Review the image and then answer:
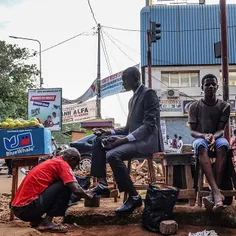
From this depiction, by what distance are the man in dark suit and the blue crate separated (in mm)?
951

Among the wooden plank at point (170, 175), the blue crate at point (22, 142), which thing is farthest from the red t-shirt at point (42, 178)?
the wooden plank at point (170, 175)

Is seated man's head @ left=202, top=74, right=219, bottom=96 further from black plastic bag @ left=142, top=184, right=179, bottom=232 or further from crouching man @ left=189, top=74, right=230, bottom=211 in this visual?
black plastic bag @ left=142, top=184, right=179, bottom=232

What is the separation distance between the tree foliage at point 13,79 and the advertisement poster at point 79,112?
3181 mm

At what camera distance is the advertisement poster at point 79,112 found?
73.7ft

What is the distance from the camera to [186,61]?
72.6 feet

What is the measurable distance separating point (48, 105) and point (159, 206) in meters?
12.1

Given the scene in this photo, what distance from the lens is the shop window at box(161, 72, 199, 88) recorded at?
22.3 metres

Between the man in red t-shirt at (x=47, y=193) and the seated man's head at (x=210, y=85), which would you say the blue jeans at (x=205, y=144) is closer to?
the seated man's head at (x=210, y=85)

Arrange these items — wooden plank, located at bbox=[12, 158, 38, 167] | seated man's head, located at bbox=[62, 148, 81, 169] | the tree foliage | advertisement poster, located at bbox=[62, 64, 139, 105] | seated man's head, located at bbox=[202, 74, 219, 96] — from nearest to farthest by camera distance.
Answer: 1. seated man's head, located at bbox=[62, 148, 81, 169]
2. seated man's head, located at bbox=[202, 74, 219, 96]
3. wooden plank, located at bbox=[12, 158, 38, 167]
4. advertisement poster, located at bbox=[62, 64, 139, 105]
5. the tree foliage

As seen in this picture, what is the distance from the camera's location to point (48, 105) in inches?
607

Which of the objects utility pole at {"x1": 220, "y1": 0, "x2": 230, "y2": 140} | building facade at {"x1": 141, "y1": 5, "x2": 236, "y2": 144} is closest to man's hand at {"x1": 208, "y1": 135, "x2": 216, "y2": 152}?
utility pole at {"x1": 220, "y1": 0, "x2": 230, "y2": 140}

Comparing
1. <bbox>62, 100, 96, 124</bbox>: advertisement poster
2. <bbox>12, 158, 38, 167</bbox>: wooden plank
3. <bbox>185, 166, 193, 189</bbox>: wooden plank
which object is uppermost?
<bbox>62, 100, 96, 124</bbox>: advertisement poster

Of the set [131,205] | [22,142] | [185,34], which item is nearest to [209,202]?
[131,205]

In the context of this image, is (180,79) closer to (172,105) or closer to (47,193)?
(172,105)
